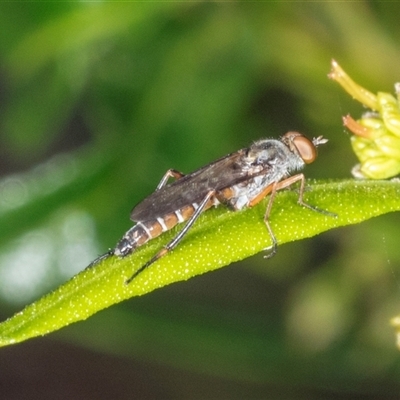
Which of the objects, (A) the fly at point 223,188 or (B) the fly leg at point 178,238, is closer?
(B) the fly leg at point 178,238

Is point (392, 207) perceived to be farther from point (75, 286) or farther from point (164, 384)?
point (164, 384)

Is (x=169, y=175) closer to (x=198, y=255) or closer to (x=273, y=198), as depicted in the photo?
(x=273, y=198)

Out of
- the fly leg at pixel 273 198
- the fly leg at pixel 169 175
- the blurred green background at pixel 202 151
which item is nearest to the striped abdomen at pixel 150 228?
the fly leg at pixel 273 198

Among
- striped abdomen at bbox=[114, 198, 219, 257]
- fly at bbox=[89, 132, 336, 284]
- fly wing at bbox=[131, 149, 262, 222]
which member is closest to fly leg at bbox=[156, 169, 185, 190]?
fly at bbox=[89, 132, 336, 284]

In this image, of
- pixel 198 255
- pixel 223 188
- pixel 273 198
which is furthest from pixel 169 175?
pixel 198 255

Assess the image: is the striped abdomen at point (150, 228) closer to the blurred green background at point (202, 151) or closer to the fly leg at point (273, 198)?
the fly leg at point (273, 198)
